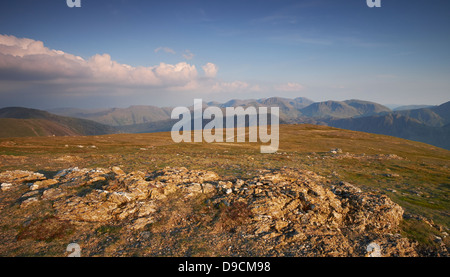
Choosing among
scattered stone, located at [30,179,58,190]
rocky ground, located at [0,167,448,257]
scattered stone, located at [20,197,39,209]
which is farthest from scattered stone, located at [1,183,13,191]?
scattered stone, located at [20,197,39,209]

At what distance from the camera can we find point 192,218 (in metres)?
14.2

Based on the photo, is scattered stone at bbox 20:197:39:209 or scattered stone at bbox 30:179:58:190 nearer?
scattered stone at bbox 20:197:39:209

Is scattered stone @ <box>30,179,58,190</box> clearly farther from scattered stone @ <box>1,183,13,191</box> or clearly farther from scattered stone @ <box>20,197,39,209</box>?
scattered stone @ <box>20,197,39,209</box>

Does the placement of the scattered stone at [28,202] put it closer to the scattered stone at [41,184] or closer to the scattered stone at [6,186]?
the scattered stone at [41,184]

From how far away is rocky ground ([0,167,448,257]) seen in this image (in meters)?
11.4

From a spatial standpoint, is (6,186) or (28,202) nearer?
(28,202)

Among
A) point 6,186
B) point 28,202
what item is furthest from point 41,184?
point 28,202

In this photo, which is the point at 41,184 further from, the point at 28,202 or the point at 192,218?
the point at 192,218

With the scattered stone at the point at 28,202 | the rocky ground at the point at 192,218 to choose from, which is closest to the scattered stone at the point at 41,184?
the rocky ground at the point at 192,218

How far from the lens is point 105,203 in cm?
1485

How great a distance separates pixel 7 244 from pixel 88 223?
374 cm
